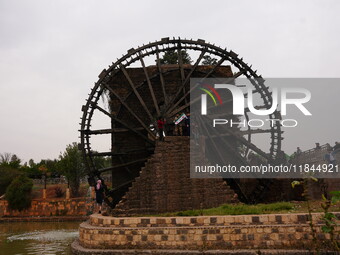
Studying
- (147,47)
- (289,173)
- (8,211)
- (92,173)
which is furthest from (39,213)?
(289,173)

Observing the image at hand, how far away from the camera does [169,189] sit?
33.7ft

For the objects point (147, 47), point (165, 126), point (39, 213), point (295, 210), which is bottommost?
point (39, 213)

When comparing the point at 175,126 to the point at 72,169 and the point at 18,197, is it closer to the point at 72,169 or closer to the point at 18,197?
the point at 18,197

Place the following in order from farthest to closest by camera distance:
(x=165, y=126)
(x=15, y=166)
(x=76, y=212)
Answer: (x=15, y=166)
(x=76, y=212)
(x=165, y=126)

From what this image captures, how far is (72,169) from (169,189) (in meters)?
22.6

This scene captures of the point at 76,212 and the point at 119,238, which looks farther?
the point at 76,212

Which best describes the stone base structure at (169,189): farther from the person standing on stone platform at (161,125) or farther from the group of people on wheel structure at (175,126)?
the group of people on wheel structure at (175,126)

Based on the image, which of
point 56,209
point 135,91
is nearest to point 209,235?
point 135,91

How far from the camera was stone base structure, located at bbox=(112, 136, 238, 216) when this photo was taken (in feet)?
33.4

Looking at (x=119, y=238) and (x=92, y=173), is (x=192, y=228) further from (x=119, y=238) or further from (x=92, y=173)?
(x=92, y=173)

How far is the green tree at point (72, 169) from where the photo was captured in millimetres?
31234

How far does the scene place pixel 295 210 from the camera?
343 inches

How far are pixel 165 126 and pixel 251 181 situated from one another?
4.25 meters

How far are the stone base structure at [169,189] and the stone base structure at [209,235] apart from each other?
1.39 metres
